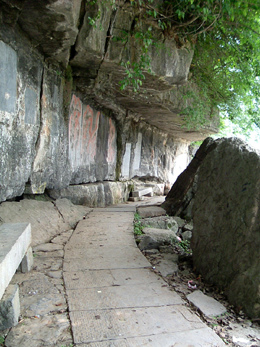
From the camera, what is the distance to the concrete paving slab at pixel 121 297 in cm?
213

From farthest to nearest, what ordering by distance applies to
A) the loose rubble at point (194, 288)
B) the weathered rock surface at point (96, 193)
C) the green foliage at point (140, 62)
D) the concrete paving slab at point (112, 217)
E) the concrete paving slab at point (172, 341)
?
the weathered rock surface at point (96, 193) → the concrete paving slab at point (112, 217) → the green foliage at point (140, 62) → the loose rubble at point (194, 288) → the concrete paving slab at point (172, 341)

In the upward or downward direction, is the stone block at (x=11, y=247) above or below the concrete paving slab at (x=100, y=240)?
above

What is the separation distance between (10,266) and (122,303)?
863 mm

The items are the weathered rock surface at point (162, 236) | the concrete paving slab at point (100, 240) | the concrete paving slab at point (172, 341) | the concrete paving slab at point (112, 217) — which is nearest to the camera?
the concrete paving slab at point (172, 341)

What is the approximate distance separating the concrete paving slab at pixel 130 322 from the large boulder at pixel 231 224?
0.52 metres

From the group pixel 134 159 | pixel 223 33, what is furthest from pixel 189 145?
pixel 223 33

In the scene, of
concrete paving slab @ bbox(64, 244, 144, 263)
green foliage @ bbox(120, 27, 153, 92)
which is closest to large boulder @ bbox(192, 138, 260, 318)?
concrete paving slab @ bbox(64, 244, 144, 263)

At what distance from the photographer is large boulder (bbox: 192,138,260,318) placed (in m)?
2.24

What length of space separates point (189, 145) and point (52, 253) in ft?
48.7

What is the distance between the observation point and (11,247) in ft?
6.63

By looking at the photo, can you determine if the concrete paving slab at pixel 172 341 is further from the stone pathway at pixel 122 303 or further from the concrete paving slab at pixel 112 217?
the concrete paving slab at pixel 112 217

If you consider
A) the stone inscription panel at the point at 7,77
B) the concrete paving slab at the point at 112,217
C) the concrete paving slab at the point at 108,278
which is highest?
the stone inscription panel at the point at 7,77

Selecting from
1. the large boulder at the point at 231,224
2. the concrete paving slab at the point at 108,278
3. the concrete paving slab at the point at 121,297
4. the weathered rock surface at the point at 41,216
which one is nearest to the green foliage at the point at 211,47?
the large boulder at the point at 231,224

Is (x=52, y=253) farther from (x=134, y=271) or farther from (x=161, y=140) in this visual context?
(x=161, y=140)
